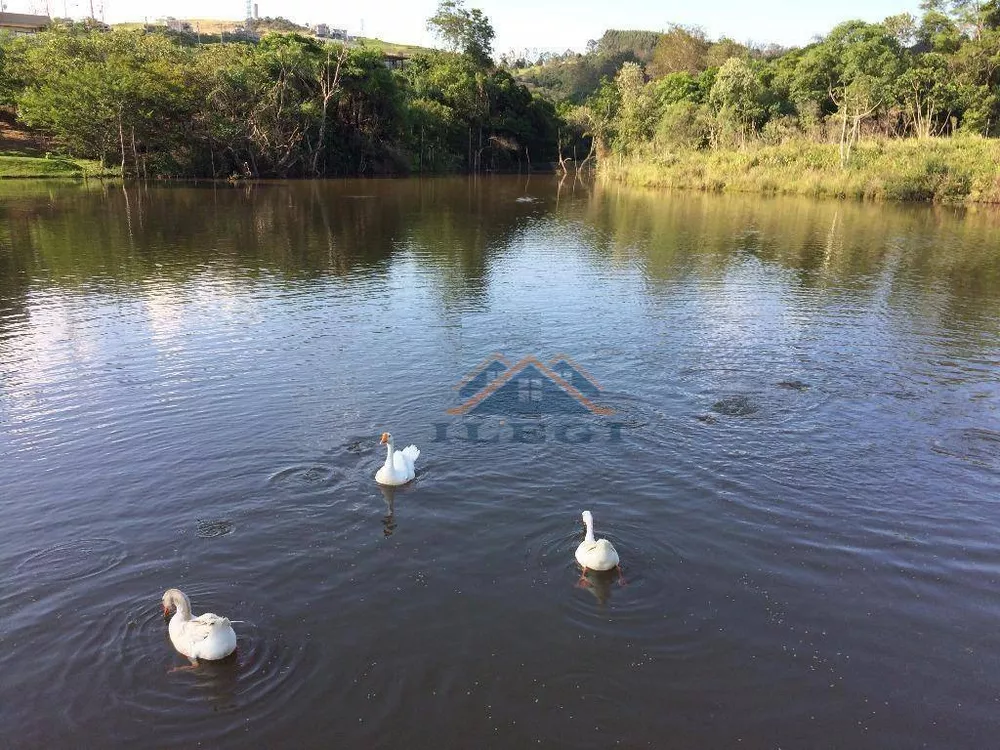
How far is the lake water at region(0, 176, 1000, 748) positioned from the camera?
7.34m

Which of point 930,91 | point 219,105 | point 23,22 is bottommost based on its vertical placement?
point 219,105

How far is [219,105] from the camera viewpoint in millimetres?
65312

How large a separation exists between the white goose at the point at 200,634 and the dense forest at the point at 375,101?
5349 cm

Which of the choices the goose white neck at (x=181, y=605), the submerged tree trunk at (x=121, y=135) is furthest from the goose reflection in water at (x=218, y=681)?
the submerged tree trunk at (x=121, y=135)

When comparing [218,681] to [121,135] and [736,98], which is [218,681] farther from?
[736,98]

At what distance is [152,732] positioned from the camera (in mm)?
6949

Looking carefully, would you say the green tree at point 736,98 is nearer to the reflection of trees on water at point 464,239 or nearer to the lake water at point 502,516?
the reflection of trees on water at point 464,239

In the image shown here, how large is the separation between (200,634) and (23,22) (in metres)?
171

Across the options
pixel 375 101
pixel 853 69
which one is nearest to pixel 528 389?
pixel 853 69

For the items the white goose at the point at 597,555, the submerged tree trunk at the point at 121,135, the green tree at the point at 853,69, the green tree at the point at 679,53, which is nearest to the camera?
the white goose at the point at 597,555

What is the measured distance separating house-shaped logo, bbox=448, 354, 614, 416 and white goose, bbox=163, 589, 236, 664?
7.01 m

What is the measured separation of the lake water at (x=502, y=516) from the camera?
7.34 m

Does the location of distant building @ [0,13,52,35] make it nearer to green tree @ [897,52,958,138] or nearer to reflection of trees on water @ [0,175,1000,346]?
reflection of trees on water @ [0,175,1000,346]

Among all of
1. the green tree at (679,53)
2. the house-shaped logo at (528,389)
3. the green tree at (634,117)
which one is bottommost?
the house-shaped logo at (528,389)
